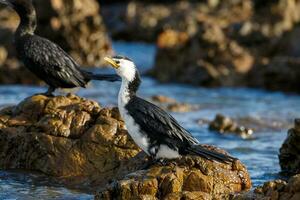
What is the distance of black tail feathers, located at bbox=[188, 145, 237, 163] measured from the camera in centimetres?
869

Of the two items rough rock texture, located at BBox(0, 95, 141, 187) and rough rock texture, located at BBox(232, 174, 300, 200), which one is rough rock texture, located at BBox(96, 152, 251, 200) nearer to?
rough rock texture, located at BBox(232, 174, 300, 200)

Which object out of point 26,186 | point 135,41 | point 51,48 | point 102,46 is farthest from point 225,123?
point 135,41

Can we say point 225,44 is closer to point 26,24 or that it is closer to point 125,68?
point 26,24

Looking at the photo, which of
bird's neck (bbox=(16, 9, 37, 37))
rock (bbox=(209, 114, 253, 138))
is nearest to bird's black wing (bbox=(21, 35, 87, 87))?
bird's neck (bbox=(16, 9, 37, 37))

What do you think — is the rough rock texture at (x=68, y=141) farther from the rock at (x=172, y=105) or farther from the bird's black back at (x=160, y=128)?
the rock at (x=172, y=105)

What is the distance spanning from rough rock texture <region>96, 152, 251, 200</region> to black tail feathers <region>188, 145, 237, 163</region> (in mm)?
111

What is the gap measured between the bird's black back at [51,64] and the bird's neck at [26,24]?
33 cm

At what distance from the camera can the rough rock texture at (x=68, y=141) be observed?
33.6ft

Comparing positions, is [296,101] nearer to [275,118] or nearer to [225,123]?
[275,118]

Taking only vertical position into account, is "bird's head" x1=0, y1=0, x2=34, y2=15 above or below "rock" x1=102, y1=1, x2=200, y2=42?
below

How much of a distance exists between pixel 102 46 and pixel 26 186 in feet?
49.3

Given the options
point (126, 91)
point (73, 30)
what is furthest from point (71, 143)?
point (73, 30)

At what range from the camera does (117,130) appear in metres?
10.3

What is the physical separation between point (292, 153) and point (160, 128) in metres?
3.14
